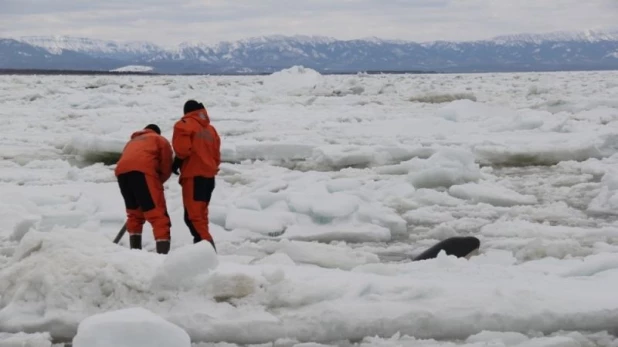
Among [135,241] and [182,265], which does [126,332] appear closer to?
[182,265]

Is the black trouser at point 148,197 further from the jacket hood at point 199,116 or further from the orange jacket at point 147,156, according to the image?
the jacket hood at point 199,116

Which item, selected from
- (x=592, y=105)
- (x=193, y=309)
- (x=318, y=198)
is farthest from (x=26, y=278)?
(x=592, y=105)

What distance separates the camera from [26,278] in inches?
118

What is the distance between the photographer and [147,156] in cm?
417

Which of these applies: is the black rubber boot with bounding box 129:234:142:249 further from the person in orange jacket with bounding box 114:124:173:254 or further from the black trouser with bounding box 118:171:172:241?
the black trouser with bounding box 118:171:172:241

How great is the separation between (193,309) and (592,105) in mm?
12552

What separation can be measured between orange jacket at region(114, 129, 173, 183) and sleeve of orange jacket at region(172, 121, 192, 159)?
0.17 metres

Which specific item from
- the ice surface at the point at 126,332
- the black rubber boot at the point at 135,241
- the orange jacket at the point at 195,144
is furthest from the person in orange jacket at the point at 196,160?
the ice surface at the point at 126,332

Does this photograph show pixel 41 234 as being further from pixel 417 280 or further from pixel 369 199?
pixel 369 199

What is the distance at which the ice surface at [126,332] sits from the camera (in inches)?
90.7

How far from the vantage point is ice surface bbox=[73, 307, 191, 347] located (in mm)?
2303

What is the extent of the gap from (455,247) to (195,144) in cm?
169

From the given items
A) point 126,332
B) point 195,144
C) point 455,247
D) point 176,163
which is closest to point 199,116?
point 195,144

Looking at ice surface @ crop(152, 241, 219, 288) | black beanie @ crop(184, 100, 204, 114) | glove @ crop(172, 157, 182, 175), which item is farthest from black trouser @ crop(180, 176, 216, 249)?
ice surface @ crop(152, 241, 219, 288)
